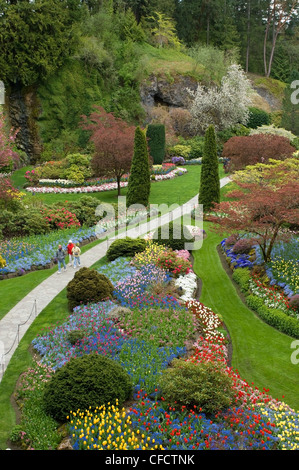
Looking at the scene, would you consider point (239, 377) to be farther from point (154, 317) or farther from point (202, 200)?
point (202, 200)

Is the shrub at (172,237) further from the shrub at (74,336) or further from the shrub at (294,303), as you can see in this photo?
the shrub at (74,336)

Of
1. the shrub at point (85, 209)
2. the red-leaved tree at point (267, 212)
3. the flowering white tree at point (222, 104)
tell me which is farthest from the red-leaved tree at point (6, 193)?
the flowering white tree at point (222, 104)

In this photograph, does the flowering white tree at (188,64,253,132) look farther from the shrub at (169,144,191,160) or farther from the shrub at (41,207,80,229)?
the shrub at (41,207,80,229)

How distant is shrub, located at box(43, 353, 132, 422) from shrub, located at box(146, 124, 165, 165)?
25583mm

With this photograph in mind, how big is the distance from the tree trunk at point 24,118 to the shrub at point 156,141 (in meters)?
8.72

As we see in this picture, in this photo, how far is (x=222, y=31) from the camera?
183 feet

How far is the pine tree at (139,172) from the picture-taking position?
21016 millimetres

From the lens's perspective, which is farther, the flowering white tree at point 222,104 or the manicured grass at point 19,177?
the flowering white tree at point 222,104

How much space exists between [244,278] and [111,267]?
4.54 metres

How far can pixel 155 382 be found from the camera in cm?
825

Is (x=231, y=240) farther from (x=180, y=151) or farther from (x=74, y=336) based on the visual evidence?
(x=180, y=151)

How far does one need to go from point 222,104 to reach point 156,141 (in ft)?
34.0

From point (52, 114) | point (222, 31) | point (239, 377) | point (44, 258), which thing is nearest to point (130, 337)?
point (239, 377)

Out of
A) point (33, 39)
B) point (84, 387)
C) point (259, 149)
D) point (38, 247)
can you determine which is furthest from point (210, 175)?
point (33, 39)
